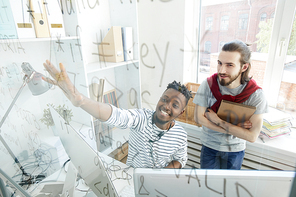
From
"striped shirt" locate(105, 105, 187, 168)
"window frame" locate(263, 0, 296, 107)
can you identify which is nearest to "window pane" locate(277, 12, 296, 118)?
"window frame" locate(263, 0, 296, 107)

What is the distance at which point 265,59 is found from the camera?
1.11 feet

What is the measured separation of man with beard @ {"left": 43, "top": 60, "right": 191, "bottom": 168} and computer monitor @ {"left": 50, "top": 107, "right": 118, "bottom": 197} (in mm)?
66

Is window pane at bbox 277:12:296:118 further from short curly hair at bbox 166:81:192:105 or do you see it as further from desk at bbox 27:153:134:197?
desk at bbox 27:153:134:197

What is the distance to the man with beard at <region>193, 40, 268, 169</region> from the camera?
0.33 meters

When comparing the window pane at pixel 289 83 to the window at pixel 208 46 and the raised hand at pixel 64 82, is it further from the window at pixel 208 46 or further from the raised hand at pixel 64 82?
the raised hand at pixel 64 82

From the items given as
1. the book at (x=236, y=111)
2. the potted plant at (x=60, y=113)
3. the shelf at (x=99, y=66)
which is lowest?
the potted plant at (x=60, y=113)

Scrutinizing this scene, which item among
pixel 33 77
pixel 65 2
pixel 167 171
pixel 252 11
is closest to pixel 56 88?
pixel 33 77

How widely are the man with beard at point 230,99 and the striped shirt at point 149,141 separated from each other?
0.09m

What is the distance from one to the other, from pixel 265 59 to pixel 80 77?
1.37 feet

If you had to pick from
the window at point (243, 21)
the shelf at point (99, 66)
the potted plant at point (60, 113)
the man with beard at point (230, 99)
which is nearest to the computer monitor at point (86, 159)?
the potted plant at point (60, 113)

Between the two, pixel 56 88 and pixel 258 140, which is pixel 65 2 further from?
pixel 258 140

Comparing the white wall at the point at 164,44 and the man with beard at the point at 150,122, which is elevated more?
the white wall at the point at 164,44

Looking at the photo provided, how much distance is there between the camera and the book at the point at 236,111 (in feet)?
1.19

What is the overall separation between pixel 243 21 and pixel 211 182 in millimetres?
300
